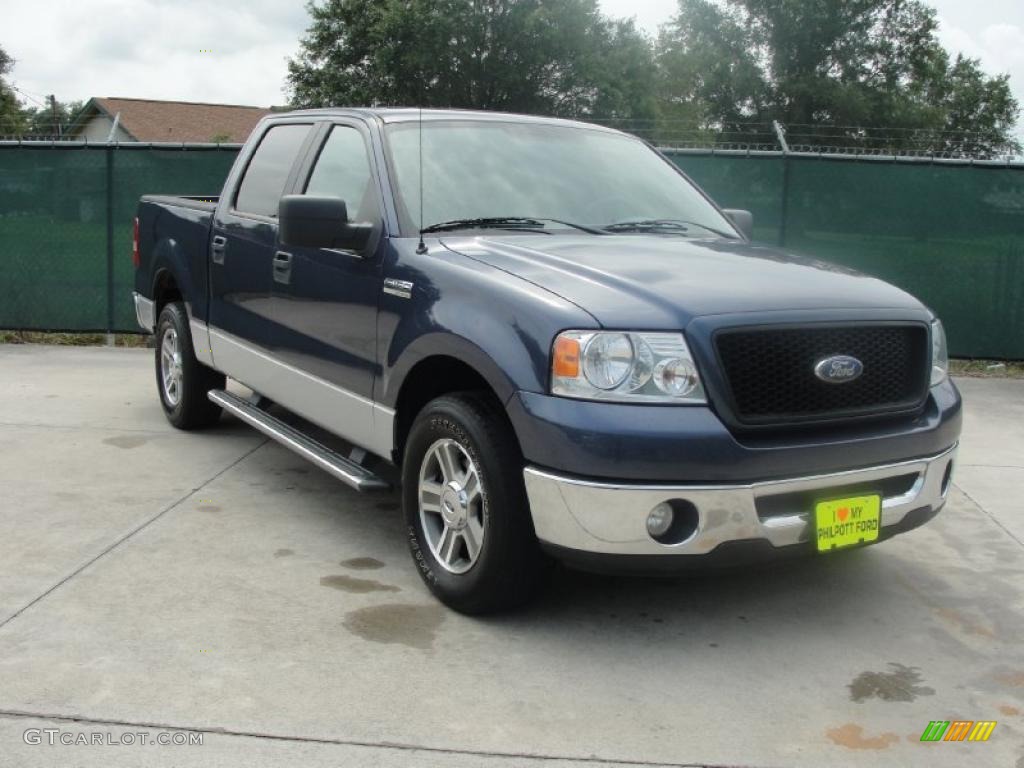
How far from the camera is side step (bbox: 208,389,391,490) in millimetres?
4613

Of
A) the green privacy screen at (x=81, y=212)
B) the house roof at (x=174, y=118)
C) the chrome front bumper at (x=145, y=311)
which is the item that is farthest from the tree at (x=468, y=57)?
the chrome front bumper at (x=145, y=311)

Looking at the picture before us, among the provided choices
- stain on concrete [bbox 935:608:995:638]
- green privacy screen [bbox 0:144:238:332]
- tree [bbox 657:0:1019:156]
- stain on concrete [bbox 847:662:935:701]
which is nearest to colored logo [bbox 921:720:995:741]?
stain on concrete [bbox 847:662:935:701]

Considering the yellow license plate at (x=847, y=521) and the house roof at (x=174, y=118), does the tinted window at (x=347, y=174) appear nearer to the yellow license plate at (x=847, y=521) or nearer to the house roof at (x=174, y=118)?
Result: the yellow license plate at (x=847, y=521)

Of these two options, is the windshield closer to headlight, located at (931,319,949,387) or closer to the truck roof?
the truck roof

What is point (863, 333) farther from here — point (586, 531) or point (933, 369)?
point (586, 531)

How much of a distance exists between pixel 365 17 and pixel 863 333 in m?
48.5

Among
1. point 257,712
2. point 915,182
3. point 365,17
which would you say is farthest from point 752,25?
point 257,712

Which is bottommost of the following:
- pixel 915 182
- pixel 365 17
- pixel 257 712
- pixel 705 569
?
pixel 257 712

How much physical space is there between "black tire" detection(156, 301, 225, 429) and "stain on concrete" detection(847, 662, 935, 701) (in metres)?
4.33

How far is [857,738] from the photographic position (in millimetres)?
3295

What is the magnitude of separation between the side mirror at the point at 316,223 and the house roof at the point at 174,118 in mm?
47222

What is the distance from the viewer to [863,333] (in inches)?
156

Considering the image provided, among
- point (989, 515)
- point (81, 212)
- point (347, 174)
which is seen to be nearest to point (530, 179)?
point (347, 174)

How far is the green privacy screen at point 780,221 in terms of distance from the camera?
31.8ft
